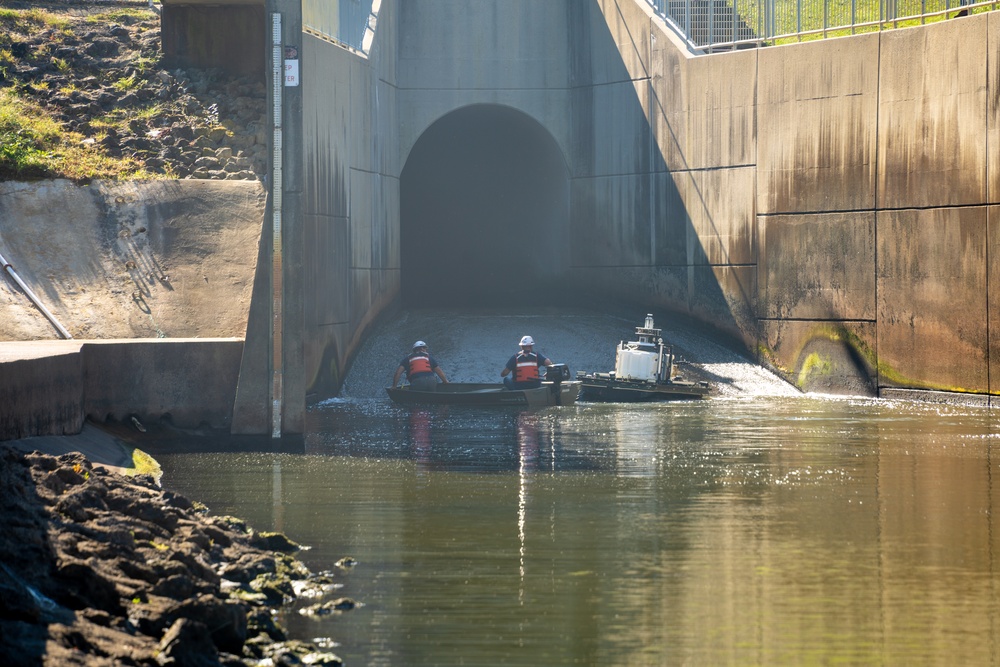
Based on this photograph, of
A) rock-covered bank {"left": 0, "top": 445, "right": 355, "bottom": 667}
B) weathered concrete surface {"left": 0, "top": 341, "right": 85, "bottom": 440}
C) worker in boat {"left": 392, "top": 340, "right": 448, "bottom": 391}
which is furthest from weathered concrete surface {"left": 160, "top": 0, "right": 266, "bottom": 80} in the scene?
rock-covered bank {"left": 0, "top": 445, "right": 355, "bottom": 667}

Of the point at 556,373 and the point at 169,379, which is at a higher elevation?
the point at 169,379

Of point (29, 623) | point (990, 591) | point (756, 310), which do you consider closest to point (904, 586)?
point (990, 591)

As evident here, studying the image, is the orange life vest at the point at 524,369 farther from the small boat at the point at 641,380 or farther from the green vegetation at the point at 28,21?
the green vegetation at the point at 28,21

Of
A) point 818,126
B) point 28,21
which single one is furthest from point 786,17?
point 28,21

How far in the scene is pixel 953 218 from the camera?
23641mm

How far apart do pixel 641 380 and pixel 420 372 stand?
14.1 feet

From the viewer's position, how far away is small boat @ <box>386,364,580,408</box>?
24781mm

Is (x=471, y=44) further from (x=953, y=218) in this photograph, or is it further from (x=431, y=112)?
(x=953, y=218)

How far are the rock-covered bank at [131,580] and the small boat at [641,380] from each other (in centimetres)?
1421

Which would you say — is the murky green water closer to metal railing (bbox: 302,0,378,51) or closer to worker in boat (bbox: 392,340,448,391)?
worker in boat (bbox: 392,340,448,391)

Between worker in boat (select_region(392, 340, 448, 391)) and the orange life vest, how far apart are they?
4.67 ft

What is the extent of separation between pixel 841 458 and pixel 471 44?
727 inches

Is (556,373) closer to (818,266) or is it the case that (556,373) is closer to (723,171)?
(818,266)

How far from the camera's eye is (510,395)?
2475 centimetres
